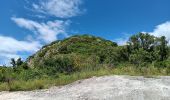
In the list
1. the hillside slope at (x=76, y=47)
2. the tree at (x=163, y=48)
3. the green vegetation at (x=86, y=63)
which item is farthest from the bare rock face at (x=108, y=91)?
the hillside slope at (x=76, y=47)

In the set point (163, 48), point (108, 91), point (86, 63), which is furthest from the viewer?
point (163, 48)

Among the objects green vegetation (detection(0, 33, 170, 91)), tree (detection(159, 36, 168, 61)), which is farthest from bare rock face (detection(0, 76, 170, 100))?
tree (detection(159, 36, 168, 61))

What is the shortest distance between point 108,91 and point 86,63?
1005 cm

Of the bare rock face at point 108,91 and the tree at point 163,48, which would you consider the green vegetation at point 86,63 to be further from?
the bare rock face at point 108,91

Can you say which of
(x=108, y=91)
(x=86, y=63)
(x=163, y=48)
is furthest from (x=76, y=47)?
(x=108, y=91)

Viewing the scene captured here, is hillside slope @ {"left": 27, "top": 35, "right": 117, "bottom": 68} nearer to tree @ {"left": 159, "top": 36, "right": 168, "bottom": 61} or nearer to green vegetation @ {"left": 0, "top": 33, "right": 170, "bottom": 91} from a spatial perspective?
green vegetation @ {"left": 0, "top": 33, "right": 170, "bottom": 91}

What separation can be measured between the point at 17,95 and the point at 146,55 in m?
26.7

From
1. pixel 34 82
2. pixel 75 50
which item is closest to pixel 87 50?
pixel 75 50

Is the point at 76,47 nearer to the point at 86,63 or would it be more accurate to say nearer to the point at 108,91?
the point at 86,63

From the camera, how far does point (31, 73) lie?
24453mm

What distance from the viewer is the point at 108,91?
53.4 feet

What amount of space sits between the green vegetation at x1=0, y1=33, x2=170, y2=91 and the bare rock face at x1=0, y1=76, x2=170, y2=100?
173 cm

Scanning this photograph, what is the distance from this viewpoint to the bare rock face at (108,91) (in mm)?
15695

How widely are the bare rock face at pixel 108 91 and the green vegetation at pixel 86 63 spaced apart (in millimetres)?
1729
